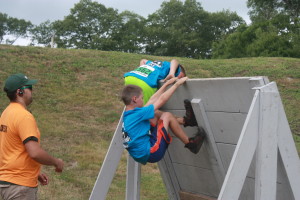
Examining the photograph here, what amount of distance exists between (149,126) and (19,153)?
1.15 metres

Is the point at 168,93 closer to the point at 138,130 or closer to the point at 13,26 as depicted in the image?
the point at 138,130

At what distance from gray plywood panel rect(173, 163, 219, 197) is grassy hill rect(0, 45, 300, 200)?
6.18 feet

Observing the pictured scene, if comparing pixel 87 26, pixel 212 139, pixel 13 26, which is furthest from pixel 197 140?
pixel 13 26

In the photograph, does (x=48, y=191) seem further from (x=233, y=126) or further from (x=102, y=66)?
(x=102, y=66)

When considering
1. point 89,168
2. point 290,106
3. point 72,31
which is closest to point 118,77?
point 290,106

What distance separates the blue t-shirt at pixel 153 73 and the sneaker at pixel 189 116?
437 millimetres

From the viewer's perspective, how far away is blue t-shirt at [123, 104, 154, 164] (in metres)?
3.94

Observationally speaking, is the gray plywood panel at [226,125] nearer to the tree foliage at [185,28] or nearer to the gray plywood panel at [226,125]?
the gray plywood panel at [226,125]

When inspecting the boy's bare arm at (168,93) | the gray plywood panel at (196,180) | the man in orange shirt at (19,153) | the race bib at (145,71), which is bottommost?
the gray plywood panel at (196,180)

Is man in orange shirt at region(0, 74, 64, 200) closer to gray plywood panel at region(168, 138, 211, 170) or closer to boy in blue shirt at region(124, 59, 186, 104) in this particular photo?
boy in blue shirt at region(124, 59, 186, 104)

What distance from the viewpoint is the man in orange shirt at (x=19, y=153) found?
3410 millimetres

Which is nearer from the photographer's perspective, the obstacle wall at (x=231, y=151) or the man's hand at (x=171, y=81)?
the obstacle wall at (x=231, y=151)

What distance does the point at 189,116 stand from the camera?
163 inches

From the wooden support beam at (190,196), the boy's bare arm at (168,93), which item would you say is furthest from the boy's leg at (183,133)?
the wooden support beam at (190,196)
